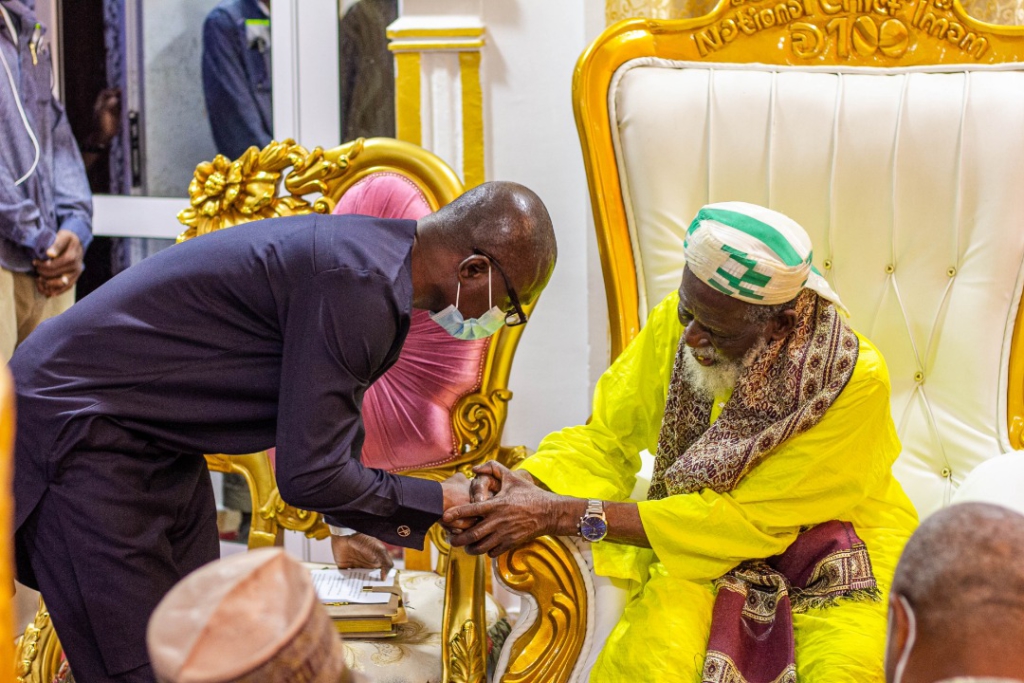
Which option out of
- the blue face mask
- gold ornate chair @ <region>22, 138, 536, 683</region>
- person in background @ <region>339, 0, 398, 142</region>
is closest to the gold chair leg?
gold ornate chair @ <region>22, 138, 536, 683</region>

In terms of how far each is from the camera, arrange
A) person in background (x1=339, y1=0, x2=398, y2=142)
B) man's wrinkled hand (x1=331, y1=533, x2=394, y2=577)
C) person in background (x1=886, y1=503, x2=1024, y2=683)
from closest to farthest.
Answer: person in background (x1=886, y1=503, x2=1024, y2=683) < man's wrinkled hand (x1=331, y1=533, x2=394, y2=577) < person in background (x1=339, y1=0, x2=398, y2=142)

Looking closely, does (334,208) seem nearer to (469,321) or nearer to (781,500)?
(469,321)

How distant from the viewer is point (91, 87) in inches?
150

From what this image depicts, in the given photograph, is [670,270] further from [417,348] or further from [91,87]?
[91,87]

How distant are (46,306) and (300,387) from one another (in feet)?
6.52

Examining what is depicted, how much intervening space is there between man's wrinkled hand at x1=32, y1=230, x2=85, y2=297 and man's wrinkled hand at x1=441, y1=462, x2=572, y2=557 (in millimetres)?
1853

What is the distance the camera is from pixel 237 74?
11.9ft

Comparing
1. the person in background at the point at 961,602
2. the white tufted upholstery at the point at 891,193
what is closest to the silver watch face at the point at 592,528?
the white tufted upholstery at the point at 891,193

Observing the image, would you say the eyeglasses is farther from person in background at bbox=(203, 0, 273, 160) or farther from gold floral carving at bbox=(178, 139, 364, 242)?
person in background at bbox=(203, 0, 273, 160)

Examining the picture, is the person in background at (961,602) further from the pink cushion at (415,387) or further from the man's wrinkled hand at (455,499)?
the pink cushion at (415,387)

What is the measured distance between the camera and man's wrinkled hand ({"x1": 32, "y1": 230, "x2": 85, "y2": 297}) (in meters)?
3.18

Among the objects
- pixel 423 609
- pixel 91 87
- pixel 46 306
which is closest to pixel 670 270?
pixel 423 609

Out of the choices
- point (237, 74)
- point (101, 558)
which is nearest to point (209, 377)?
point (101, 558)

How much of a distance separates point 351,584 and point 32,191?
1.77m
